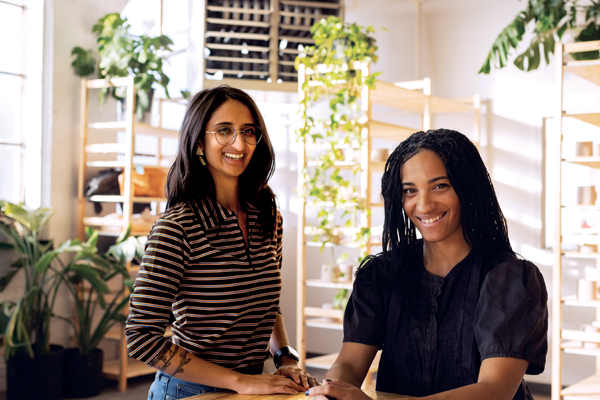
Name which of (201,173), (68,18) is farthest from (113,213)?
(201,173)

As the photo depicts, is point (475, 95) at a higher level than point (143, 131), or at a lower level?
higher

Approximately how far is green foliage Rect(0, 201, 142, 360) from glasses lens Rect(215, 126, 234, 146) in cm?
281

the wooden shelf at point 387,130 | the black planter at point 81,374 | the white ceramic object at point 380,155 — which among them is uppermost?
the wooden shelf at point 387,130

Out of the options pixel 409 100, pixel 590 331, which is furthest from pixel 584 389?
pixel 409 100

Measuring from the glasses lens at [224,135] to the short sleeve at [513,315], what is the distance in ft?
2.42

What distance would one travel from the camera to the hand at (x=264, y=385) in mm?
1585

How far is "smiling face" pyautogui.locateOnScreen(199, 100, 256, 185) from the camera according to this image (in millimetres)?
1729

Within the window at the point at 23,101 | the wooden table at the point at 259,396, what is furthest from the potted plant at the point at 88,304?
the wooden table at the point at 259,396

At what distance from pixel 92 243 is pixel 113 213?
0.76 m

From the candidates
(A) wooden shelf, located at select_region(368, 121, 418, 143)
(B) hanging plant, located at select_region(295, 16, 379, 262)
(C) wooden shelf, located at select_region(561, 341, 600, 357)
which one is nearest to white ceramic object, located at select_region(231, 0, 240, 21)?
(B) hanging plant, located at select_region(295, 16, 379, 262)

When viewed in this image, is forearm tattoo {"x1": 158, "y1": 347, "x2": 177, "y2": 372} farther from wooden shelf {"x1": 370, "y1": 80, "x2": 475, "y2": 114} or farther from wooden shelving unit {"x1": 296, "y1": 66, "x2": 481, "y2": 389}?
wooden shelf {"x1": 370, "y1": 80, "x2": 475, "y2": 114}

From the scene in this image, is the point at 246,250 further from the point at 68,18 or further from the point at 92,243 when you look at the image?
the point at 68,18

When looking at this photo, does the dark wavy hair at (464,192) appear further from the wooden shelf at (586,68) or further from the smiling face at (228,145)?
the wooden shelf at (586,68)

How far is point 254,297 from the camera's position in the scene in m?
1.72
